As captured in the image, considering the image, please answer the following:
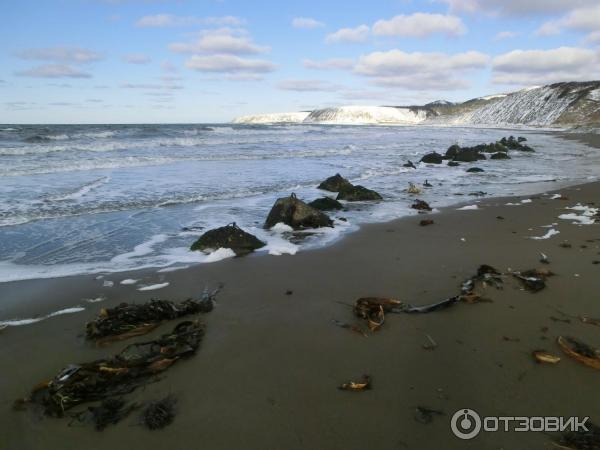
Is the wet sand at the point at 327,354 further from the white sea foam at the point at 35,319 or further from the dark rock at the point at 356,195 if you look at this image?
the dark rock at the point at 356,195

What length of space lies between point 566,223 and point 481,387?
5756mm

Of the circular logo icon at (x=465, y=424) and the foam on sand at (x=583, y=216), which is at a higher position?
the foam on sand at (x=583, y=216)

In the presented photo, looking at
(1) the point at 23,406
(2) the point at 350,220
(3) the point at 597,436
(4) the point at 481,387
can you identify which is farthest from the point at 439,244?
(1) the point at 23,406

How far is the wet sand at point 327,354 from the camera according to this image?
2.54 meters

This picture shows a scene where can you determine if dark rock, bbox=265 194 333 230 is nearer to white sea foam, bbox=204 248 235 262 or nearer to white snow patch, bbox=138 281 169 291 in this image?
white sea foam, bbox=204 248 235 262

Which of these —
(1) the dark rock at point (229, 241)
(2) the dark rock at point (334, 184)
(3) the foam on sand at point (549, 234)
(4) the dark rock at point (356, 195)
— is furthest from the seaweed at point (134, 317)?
(2) the dark rock at point (334, 184)

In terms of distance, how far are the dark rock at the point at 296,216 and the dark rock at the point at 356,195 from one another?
9.45ft

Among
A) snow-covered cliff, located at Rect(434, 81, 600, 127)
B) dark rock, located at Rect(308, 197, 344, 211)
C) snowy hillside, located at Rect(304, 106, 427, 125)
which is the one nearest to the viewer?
dark rock, located at Rect(308, 197, 344, 211)

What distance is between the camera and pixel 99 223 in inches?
304

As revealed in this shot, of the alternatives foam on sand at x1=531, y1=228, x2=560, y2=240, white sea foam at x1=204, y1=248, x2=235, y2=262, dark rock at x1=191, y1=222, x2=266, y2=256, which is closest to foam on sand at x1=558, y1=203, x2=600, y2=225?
foam on sand at x1=531, y1=228, x2=560, y2=240

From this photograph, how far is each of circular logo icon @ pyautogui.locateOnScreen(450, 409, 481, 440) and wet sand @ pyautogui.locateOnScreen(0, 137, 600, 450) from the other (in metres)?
0.04

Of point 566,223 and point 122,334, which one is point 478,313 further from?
point 566,223

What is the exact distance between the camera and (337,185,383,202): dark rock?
10.3 meters

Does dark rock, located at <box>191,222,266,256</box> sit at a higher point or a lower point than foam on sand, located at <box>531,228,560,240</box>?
higher
